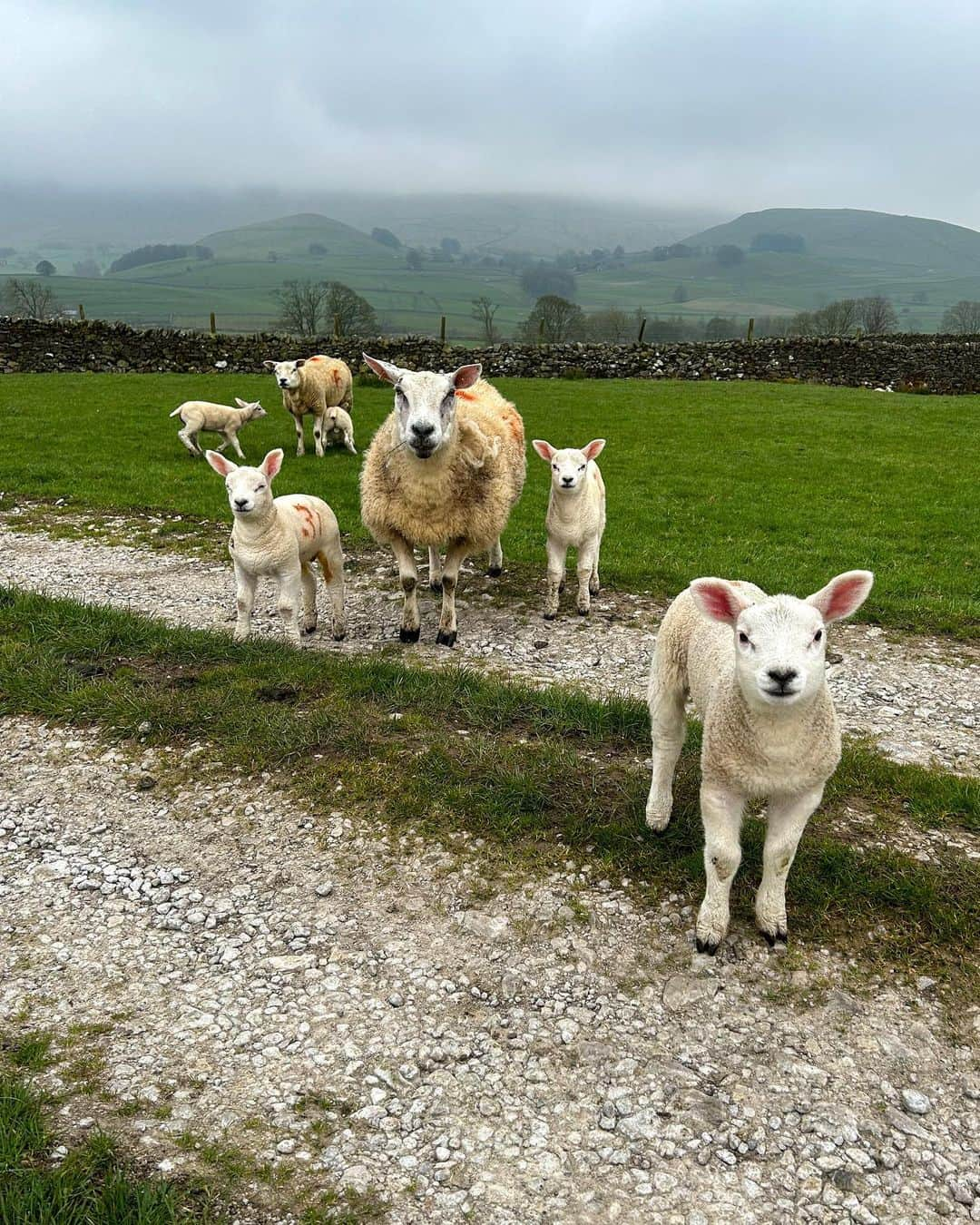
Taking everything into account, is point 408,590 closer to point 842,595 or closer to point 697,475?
point 842,595

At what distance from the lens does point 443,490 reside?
7.13 m

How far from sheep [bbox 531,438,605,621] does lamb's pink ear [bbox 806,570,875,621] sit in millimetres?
4432

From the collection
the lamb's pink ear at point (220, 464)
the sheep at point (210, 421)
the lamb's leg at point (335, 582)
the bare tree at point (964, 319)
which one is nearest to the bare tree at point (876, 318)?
the bare tree at point (964, 319)

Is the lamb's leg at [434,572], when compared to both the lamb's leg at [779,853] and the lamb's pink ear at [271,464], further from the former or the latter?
the lamb's leg at [779,853]

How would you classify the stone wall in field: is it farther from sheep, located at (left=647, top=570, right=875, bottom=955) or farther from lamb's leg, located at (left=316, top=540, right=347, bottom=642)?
sheep, located at (left=647, top=570, right=875, bottom=955)

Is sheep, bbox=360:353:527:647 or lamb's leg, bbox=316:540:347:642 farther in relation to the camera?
lamb's leg, bbox=316:540:347:642

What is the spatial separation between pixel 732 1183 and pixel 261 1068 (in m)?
1.75

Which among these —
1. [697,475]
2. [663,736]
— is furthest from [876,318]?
[663,736]

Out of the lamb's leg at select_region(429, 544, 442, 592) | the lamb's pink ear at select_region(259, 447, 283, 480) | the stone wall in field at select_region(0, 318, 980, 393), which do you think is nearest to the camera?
the lamb's pink ear at select_region(259, 447, 283, 480)

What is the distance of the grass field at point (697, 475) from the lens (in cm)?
950

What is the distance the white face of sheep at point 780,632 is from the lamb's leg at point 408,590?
14.0ft

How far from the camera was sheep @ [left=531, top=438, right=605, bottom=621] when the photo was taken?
7711 mm

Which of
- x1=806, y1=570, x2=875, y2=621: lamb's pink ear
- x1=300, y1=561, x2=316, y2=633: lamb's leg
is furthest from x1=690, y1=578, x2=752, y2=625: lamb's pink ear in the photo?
x1=300, y1=561, x2=316, y2=633: lamb's leg

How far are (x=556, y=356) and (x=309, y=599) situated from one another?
89.5 feet
